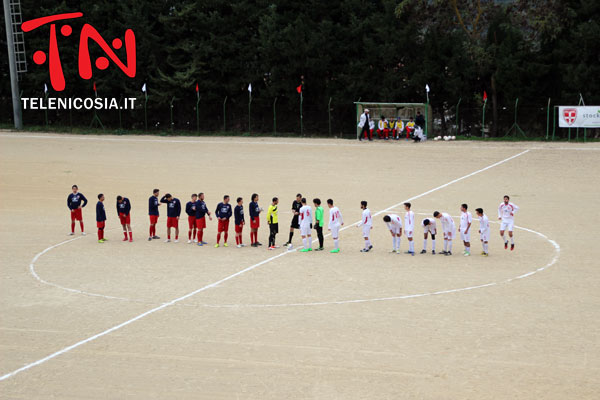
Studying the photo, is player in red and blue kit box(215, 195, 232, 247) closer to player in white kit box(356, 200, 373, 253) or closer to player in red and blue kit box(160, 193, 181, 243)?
player in red and blue kit box(160, 193, 181, 243)

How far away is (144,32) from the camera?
56.8m

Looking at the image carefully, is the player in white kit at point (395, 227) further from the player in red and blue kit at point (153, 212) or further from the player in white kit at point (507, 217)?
the player in red and blue kit at point (153, 212)

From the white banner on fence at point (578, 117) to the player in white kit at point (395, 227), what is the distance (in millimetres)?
28691

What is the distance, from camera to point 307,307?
54.9 feet

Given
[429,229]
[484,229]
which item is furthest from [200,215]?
[484,229]

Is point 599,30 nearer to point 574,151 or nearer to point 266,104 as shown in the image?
point 574,151

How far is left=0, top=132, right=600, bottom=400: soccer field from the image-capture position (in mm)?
12547

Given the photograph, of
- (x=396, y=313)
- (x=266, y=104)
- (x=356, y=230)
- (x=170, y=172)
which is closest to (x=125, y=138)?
(x=266, y=104)

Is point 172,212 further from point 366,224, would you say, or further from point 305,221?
point 366,224

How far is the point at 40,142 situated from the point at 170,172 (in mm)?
16299

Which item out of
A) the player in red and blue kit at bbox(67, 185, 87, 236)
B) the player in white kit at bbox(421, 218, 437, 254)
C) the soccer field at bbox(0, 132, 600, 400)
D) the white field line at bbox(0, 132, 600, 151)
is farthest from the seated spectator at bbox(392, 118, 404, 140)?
the player in red and blue kit at bbox(67, 185, 87, 236)

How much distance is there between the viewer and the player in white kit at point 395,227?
21692 mm

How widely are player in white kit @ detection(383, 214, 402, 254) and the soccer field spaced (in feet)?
1.32

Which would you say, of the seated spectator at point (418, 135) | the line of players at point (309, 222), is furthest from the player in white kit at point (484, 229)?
the seated spectator at point (418, 135)
